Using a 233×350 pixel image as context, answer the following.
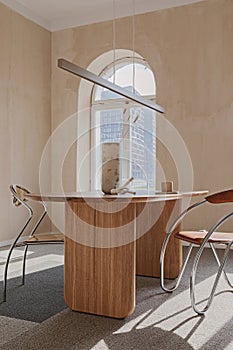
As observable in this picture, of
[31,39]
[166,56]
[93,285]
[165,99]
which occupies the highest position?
[31,39]

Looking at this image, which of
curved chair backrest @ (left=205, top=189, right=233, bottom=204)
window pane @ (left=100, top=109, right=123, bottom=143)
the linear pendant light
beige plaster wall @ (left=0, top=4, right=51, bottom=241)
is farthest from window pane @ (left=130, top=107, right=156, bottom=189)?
curved chair backrest @ (left=205, top=189, right=233, bottom=204)

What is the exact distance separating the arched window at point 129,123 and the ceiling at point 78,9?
70 centimetres

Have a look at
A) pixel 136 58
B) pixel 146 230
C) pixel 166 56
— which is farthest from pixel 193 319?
pixel 136 58

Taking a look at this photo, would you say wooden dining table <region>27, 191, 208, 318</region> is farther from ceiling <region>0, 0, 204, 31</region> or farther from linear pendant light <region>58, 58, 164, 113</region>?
ceiling <region>0, 0, 204, 31</region>

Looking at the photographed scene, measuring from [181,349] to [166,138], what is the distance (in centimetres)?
372

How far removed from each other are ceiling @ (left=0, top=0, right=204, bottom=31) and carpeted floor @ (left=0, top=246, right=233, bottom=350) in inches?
154

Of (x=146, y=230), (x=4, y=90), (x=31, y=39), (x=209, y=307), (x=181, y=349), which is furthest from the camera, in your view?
(x=31, y=39)

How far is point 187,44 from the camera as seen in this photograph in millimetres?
5398

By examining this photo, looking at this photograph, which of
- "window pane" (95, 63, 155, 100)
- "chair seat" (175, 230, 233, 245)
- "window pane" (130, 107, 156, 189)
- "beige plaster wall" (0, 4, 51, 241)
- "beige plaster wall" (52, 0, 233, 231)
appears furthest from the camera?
"window pane" (95, 63, 155, 100)

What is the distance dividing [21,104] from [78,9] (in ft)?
5.11

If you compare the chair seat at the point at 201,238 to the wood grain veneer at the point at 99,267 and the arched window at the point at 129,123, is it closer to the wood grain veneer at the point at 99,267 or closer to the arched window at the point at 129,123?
the wood grain veneer at the point at 99,267

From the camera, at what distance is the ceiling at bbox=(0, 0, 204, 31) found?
5.57 meters

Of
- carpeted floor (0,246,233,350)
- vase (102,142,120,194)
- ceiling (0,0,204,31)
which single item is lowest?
carpeted floor (0,246,233,350)

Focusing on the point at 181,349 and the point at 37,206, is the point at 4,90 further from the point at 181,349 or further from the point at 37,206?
the point at 181,349
